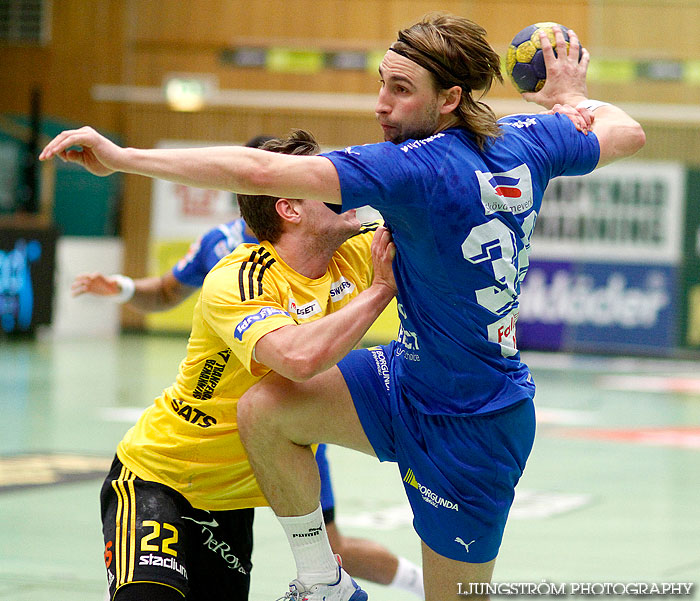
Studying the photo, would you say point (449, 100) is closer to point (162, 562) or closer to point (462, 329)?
point (462, 329)

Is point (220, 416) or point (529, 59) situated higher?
point (529, 59)

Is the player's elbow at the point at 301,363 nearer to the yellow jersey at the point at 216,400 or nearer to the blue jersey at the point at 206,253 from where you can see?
the yellow jersey at the point at 216,400

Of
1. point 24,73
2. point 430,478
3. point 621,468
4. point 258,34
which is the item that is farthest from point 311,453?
point 24,73

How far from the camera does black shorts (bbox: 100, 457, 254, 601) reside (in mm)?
3547

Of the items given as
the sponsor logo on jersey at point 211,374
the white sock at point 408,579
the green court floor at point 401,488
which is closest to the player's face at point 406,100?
the sponsor logo on jersey at point 211,374

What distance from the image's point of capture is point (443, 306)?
11.2 feet

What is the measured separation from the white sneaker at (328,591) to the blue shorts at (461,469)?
11.5 inches

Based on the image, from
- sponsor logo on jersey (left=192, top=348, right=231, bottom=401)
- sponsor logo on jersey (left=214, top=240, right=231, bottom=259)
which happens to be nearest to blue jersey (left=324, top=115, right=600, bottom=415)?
sponsor logo on jersey (left=192, top=348, right=231, bottom=401)

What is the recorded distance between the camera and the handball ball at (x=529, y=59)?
3818 millimetres

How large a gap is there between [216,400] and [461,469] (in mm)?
820

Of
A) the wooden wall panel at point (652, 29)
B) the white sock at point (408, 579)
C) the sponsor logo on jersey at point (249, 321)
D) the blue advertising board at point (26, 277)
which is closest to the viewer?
the sponsor logo on jersey at point (249, 321)

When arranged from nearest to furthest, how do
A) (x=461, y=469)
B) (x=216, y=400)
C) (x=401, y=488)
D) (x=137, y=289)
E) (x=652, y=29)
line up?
(x=461, y=469) → (x=216, y=400) → (x=137, y=289) → (x=401, y=488) → (x=652, y=29)

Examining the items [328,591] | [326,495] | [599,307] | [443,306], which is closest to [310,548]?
[328,591]

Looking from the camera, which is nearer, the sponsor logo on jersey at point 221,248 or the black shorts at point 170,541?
the black shorts at point 170,541
